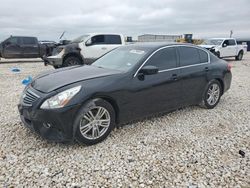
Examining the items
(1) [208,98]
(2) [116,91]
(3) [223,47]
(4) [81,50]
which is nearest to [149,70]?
(2) [116,91]

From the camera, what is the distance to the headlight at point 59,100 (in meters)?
2.79

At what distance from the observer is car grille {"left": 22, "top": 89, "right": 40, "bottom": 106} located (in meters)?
2.94

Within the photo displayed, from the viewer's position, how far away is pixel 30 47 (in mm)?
14453

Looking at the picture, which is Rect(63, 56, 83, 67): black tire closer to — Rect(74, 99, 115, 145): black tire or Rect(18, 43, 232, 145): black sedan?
Rect(18, 43, 232, 145): black sedan

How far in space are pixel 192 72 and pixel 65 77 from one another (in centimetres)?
251

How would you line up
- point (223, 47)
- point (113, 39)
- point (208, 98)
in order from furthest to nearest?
point (223, 47) → point (113, 39) → point (208, 98)

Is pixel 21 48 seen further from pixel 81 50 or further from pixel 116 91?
pixel 116 91

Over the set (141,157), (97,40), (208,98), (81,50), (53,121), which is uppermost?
(97,40)

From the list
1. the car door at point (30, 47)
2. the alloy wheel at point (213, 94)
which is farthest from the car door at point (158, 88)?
the car door at point (30, 47)

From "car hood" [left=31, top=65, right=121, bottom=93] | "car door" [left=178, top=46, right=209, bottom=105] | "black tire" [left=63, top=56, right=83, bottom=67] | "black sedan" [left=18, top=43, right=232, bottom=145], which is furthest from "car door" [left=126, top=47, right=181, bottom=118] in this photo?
"black tire" [left=63, top=56, right=83, bottom=67]

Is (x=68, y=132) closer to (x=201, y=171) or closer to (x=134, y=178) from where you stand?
(x=134, y=178)

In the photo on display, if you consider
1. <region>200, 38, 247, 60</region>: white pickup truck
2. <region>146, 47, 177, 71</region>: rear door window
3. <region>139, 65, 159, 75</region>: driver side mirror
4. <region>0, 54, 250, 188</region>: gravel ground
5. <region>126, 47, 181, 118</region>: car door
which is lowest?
<region>0, 54, 250, 188</region>: gravel ground

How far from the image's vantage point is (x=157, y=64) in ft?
12.4

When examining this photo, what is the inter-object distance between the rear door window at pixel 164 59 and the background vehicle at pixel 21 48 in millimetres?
12556
